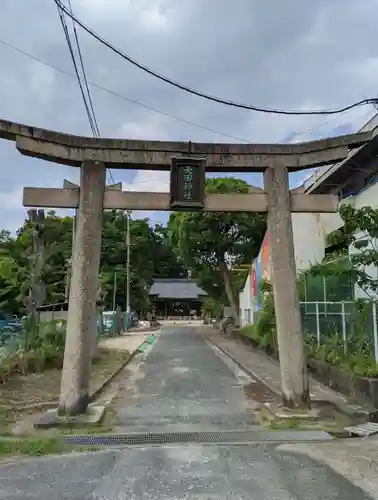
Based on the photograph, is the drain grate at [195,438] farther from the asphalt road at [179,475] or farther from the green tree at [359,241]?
the green tree at [359,241]

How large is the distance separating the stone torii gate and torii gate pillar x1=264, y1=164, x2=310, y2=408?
0.02 meters

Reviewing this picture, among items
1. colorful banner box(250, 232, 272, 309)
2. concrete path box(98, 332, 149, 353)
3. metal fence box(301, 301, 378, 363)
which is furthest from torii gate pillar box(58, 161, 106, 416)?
colorful banner box(250, 232, 272, 309)

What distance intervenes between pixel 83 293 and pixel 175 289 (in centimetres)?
6374

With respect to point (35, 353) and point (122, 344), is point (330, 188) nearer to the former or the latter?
point (122, 344)

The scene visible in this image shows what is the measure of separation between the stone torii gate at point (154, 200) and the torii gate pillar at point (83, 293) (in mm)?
16

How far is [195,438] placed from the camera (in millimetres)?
7102

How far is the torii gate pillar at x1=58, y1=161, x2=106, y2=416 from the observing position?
8.25 meters

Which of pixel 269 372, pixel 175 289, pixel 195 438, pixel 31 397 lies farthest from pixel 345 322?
pixel 175 289

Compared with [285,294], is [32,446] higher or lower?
lower

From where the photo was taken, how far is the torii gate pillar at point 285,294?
28.2 ft

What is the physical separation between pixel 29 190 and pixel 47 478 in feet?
16.4

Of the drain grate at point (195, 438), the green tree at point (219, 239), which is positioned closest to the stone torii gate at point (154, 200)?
the drain grate at point (195, 438)

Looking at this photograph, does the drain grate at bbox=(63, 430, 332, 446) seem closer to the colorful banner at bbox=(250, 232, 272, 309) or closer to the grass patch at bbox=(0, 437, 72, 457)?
the grass patch at bbox=(0, 437, 72, 457)

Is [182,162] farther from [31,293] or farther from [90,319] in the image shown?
[31,293]
